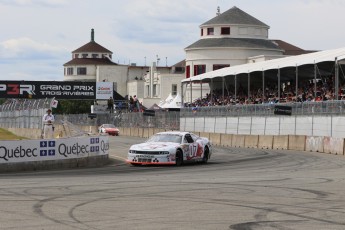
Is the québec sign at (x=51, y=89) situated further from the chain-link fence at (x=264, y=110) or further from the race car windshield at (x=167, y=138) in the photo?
the race car windshield at (x=167, y=138)

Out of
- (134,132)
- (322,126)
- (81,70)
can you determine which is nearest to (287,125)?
(322,126)

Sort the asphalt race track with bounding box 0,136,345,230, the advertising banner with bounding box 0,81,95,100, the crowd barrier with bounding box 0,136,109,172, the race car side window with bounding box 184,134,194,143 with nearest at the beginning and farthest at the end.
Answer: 1. the asphalt race track with bounding box 0,136,345,230
2. the crowd barrier with bounding box 0,136,109,172
3. the race car side window with bounding box 184,134,194,143
4. the advertising banner with bounding box 0,81,95,100

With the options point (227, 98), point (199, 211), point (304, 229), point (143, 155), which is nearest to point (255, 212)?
point (199, 211)

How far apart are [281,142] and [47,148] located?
65.3 ft

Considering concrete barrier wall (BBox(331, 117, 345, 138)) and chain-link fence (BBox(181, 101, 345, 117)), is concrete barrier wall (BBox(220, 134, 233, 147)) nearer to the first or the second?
chain-link fence (BBox(181, 101, 345, 117))

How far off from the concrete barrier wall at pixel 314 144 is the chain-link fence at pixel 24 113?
43.8 ft

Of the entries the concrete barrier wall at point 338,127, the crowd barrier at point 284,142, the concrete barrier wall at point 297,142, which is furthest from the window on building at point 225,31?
the concrete barrier wall at point 338,127

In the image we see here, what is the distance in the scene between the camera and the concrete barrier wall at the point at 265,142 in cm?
4515

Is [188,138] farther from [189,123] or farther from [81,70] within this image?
[81,70]

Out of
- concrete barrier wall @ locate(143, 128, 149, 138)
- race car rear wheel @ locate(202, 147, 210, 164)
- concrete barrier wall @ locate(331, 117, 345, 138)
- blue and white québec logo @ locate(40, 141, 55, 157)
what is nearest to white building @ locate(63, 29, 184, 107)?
concrete barrier wall @ locate(143, 128, 149, 138)

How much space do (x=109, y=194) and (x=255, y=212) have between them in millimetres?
3940

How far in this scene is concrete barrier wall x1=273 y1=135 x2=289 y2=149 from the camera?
4309cm

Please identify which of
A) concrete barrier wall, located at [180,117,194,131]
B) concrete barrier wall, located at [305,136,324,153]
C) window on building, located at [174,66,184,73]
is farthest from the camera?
window on building, located at [174,66,184,73]

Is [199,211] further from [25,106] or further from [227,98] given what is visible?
[227,98]
